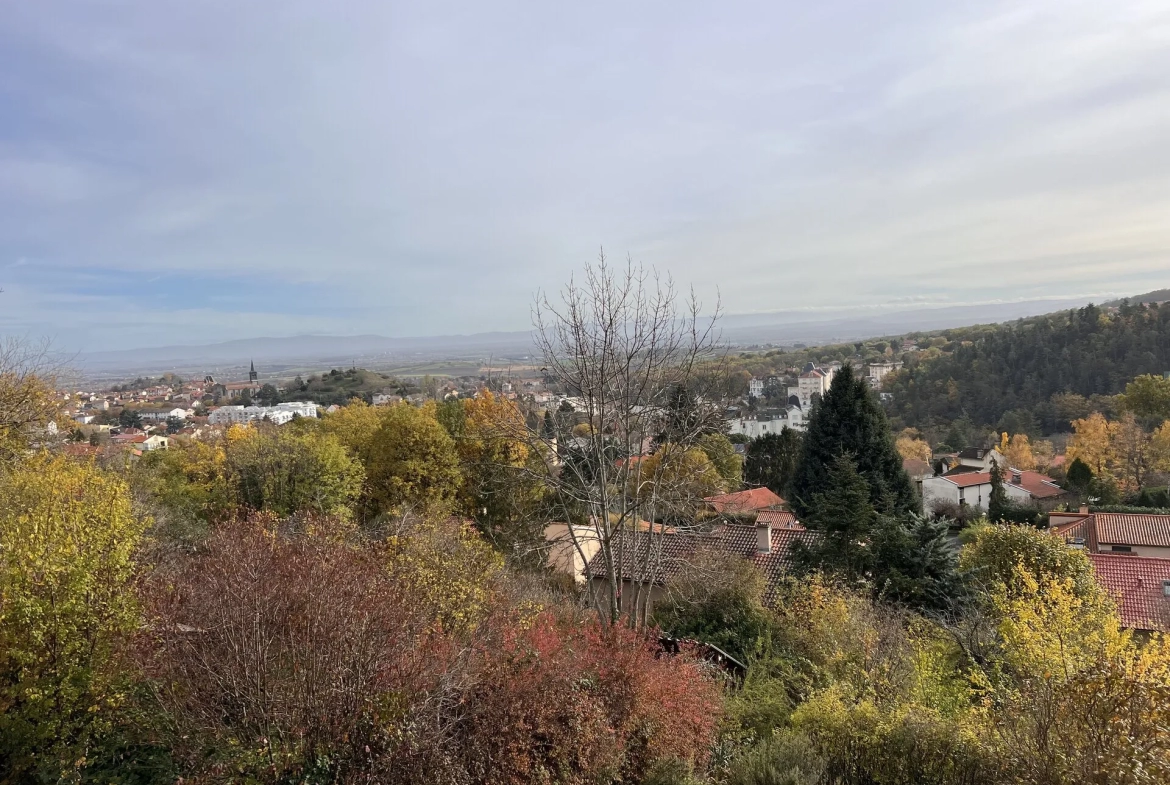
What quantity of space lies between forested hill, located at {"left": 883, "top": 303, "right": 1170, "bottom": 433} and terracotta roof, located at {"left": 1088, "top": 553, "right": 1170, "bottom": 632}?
38.6 metres

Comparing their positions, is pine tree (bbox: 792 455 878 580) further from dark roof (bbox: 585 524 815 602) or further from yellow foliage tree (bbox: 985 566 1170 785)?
yellow foliage tree (bbox: 985 566 1170 785)

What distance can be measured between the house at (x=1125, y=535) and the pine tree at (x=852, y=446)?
4.73 meters

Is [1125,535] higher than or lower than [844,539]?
lower

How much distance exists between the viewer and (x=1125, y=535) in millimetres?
17047

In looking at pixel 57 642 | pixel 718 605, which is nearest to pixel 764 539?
pixel 718 605

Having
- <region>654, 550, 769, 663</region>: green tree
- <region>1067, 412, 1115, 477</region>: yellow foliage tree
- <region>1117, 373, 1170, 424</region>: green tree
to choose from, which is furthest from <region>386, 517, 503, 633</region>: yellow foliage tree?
<region>1117, 373, 1170, 424</region>: green tree

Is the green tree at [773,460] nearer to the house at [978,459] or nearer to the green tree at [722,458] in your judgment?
→ the green tree at [722,458]

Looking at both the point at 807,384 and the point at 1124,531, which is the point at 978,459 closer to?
the point at 1124,531

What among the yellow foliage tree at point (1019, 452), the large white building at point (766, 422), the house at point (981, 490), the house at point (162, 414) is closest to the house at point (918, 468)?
the yellow foliage tree at point (1019, 452)

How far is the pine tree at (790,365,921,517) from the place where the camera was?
72.8 feet

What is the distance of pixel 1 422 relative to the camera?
513 inches

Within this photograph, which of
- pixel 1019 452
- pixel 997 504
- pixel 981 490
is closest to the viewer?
pixel 997 504

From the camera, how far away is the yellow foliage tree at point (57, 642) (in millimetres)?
4762

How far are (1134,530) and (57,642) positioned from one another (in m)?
22.5
